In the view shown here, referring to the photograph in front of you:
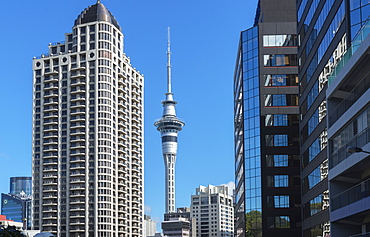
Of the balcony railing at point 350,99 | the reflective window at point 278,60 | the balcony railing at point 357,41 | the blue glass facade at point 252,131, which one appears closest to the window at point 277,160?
the blue glass facade at point 252,131

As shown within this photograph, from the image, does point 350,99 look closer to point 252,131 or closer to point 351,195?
point 351,195

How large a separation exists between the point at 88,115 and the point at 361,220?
141 metres

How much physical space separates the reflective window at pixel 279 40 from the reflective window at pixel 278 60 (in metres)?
1.89

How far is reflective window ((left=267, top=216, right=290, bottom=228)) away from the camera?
4082 inches

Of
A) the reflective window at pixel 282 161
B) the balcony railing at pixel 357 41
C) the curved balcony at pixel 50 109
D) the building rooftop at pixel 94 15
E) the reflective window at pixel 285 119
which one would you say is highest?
the building rooftop at pixel 94 15

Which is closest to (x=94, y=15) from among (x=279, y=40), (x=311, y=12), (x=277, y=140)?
(x=279, y=40)

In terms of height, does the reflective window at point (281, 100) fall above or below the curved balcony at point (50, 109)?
below

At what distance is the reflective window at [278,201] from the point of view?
10450 centimetres

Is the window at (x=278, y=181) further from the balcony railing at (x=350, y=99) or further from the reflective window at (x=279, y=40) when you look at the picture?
the balcony railing at (x=350, y=99)

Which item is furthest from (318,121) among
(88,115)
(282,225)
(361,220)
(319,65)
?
(88,115)

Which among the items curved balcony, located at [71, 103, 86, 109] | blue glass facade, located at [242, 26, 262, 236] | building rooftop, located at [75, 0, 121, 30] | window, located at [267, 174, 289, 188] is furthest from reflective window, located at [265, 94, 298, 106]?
building rooftop, located at [75, 0, 121, 30]

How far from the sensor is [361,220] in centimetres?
5131

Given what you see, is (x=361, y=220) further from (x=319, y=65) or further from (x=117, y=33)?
(x=117, y=33)

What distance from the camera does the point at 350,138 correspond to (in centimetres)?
4928
